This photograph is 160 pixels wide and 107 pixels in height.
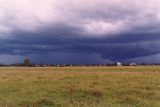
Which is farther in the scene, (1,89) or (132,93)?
(1,89)

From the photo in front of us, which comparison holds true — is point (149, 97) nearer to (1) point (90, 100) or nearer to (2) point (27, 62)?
(1) point (90, 100)

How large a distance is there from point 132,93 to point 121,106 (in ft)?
14.3

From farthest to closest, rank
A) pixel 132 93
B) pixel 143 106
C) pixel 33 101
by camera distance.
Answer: pixel 132 93 < pixel 33 101 < pixel 143 106

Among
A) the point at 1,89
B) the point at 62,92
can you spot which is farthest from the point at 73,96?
the point at 1,89

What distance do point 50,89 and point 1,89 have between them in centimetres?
394

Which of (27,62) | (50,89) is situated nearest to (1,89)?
(50,89)

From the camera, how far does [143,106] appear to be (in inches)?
634

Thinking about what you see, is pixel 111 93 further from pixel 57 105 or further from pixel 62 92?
pixel 57 105

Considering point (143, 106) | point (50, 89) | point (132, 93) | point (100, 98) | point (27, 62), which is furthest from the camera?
point (27, 62)

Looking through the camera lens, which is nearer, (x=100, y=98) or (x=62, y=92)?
(x=100, y=98)

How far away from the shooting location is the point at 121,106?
53.2 feet

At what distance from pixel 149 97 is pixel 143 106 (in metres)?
3.08

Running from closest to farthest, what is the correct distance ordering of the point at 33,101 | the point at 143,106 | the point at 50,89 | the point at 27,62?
the point at 143,106, the point at 33,101, the point at 50,89, the point at 27,62

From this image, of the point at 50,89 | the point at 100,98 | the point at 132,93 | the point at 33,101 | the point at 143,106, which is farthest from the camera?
the point at 50,89
